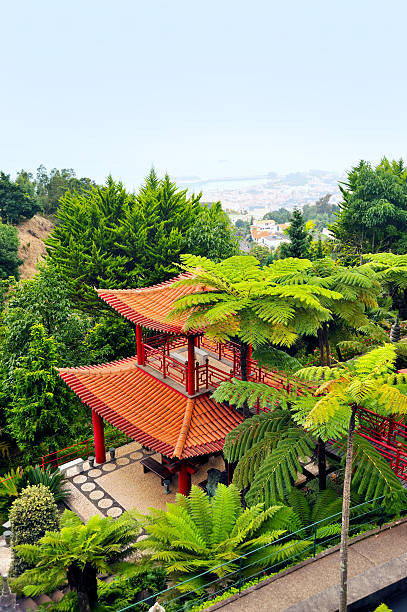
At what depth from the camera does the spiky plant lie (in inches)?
335

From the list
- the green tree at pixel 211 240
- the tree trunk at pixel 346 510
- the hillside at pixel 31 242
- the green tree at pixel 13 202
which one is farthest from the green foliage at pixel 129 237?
the green tree at pixel 13 202

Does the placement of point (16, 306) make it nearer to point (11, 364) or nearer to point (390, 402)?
point (11, 364)

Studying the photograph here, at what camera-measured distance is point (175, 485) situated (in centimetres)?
1567

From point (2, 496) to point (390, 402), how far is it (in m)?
13.5

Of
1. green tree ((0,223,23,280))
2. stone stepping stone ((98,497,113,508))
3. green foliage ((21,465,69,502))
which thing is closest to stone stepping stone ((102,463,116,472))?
green foliage ((21,465,69,502))

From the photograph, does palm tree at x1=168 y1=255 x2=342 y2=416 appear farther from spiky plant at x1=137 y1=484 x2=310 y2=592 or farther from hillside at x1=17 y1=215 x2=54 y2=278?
hillside at x1=17 y1=215 x2=54 y2=278

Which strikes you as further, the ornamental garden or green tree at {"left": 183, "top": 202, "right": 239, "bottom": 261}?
green tree at {"left": 183, "top": 202, "right": 239, "bottom": 261}

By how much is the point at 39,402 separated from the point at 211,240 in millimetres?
15536

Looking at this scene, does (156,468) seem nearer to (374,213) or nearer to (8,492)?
(8,492)

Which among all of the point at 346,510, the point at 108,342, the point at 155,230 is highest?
the point at 155,230

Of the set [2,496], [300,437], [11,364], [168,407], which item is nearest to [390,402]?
[300,437]

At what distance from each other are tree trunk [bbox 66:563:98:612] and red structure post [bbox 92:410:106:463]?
6.75 meters

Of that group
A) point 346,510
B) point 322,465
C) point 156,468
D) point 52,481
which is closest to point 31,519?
point 52,481

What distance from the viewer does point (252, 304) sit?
10.1 metres
